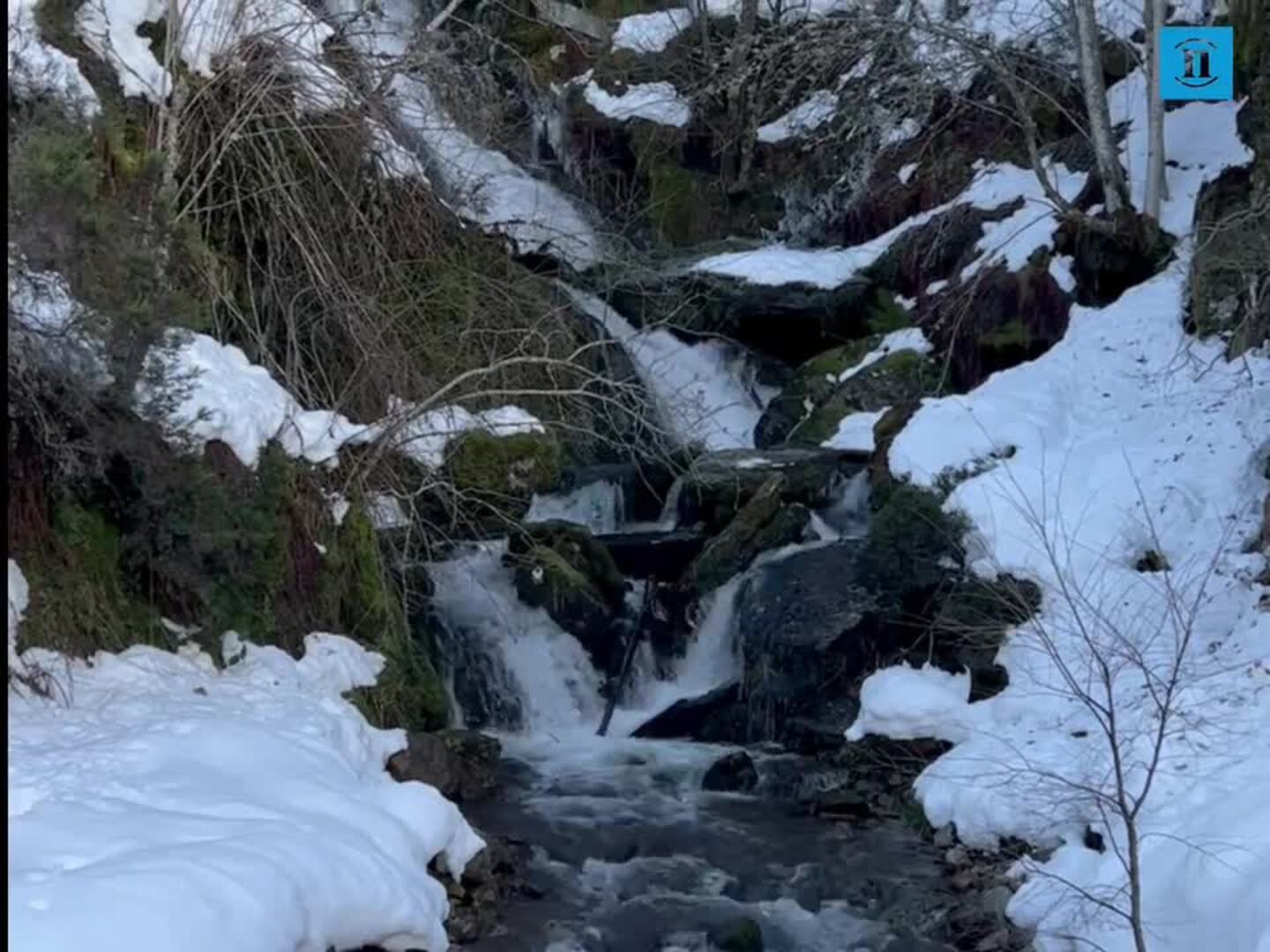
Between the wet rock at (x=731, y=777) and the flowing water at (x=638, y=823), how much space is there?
0.07 meters

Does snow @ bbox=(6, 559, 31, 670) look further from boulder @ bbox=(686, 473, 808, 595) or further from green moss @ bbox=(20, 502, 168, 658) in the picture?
boulder @ bbox=(686, 473, 808, 595)

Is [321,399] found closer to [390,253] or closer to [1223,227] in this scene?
[390,253]

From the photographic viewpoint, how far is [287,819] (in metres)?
6.32

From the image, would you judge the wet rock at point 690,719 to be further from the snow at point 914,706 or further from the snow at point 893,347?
the snow at point 893,347

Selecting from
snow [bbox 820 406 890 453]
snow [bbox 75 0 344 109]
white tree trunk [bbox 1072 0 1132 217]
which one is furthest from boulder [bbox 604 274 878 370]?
snow [bbox 75 0 344 109]

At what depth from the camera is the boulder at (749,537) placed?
12.6 meters

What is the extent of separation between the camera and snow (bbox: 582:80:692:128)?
20.6m

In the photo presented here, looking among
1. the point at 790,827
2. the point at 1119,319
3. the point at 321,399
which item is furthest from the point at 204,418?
the point at 1119,319

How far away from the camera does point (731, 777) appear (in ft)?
33.7

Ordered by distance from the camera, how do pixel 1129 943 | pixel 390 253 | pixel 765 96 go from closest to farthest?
pixel 1129 943
pixel 390 253
pixel 765 96

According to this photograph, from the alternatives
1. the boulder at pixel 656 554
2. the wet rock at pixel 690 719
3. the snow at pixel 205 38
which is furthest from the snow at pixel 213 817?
the boulder at pixel 656 554

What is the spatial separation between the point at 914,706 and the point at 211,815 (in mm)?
5373

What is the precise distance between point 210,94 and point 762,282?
7578 millimetres

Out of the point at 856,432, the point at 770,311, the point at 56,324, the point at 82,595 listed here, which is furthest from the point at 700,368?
the point at 56,324
